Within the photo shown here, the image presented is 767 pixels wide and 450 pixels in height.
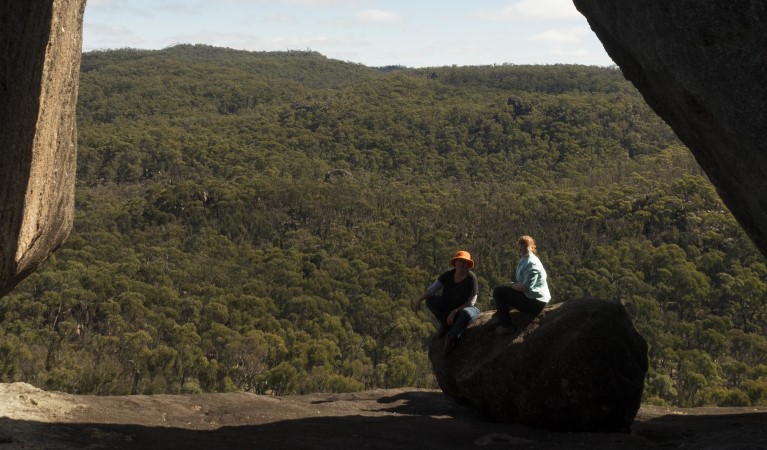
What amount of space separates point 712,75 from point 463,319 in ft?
17.7

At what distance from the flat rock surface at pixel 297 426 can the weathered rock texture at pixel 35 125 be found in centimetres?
208

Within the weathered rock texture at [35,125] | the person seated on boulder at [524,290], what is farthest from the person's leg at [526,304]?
the weathered rock texture at [35,125]

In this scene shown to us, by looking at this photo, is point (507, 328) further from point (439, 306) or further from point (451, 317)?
point (439, 306)

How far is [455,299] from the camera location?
11.2 metres

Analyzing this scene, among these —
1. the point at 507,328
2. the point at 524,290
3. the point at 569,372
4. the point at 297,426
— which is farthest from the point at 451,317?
the point at 297,426

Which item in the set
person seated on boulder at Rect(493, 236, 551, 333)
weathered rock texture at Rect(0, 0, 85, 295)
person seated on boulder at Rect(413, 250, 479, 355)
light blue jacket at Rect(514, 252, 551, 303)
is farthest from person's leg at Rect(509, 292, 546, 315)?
weathered rock texture at Rect(0, 0, 85, 295)

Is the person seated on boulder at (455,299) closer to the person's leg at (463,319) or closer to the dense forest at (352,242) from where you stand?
the person's leg at (463,319)

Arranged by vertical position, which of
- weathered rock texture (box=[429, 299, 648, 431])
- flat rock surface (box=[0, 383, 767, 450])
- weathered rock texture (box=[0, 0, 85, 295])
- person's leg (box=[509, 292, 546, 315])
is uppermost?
weathered rock texture (box=[0, 0, 85, 295])

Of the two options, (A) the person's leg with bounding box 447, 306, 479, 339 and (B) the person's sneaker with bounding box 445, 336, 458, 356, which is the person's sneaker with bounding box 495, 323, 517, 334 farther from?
(B) the person's sneaker with bounding box 445, 336, 458, 356

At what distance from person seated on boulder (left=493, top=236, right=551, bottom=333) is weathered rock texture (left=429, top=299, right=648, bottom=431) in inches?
9.4

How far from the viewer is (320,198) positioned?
6378 cm

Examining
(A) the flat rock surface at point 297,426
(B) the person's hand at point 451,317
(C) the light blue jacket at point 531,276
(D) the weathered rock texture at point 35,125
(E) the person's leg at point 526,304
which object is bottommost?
(A) the flat rock surface at point 297,426

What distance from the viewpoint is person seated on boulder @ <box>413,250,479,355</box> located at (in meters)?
11.1

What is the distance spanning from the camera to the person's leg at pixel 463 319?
1112cm
